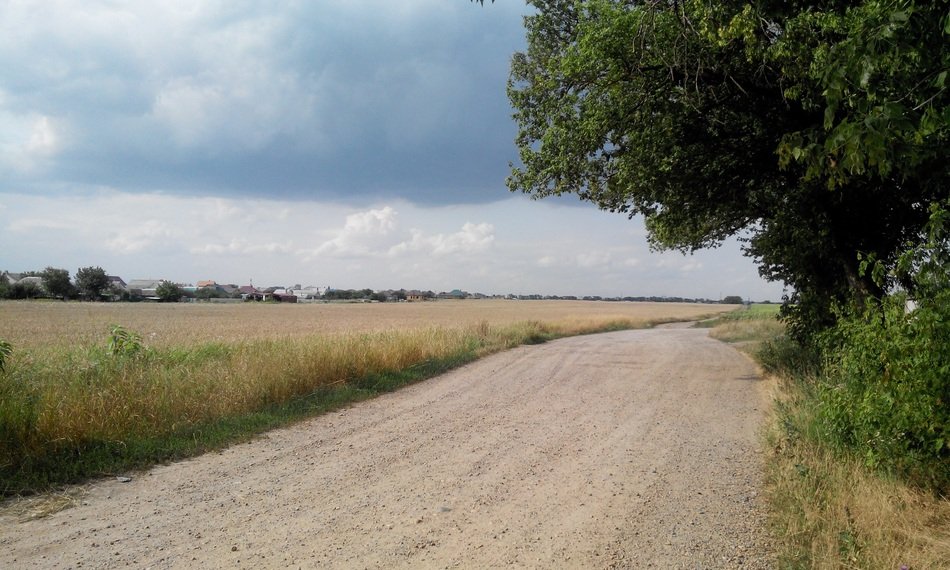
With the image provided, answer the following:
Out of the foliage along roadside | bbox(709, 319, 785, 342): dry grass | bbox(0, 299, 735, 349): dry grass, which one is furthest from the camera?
bbox(709, 319, 785, 342): dry grass

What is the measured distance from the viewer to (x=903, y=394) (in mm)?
4270

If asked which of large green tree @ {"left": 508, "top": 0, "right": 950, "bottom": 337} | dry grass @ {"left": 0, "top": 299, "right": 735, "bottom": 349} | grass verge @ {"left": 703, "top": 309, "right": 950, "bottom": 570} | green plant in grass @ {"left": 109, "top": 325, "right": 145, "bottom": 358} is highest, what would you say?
large green tree @ {"left": 508, "top": 0, "right": 950, "bottom": 337}

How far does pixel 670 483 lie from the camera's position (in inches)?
206

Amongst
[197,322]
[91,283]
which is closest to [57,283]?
[91,283]

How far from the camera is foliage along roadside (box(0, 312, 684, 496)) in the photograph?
18.4 feet

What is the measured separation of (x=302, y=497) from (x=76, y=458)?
298 centimetres

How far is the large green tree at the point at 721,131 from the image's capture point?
631 cm

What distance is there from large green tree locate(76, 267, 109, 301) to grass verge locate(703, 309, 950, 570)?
11346 cm

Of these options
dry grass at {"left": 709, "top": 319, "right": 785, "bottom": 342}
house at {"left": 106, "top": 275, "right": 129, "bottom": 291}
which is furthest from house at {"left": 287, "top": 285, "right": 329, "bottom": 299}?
dry grass at {"left": 709, "top": 319, "right": 785, "bottom": 342}

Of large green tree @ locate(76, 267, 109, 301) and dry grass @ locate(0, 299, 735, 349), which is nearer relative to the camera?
dry grass @ locate(0, 299, 735, 349)

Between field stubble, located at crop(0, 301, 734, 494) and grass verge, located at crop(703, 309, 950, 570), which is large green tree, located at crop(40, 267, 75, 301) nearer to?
field stubble, located at crop(0, 301, 734, 494)

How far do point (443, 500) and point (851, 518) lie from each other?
338cm

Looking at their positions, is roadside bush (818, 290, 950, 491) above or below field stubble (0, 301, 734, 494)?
above

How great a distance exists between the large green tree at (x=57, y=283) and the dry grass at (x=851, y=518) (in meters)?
105
